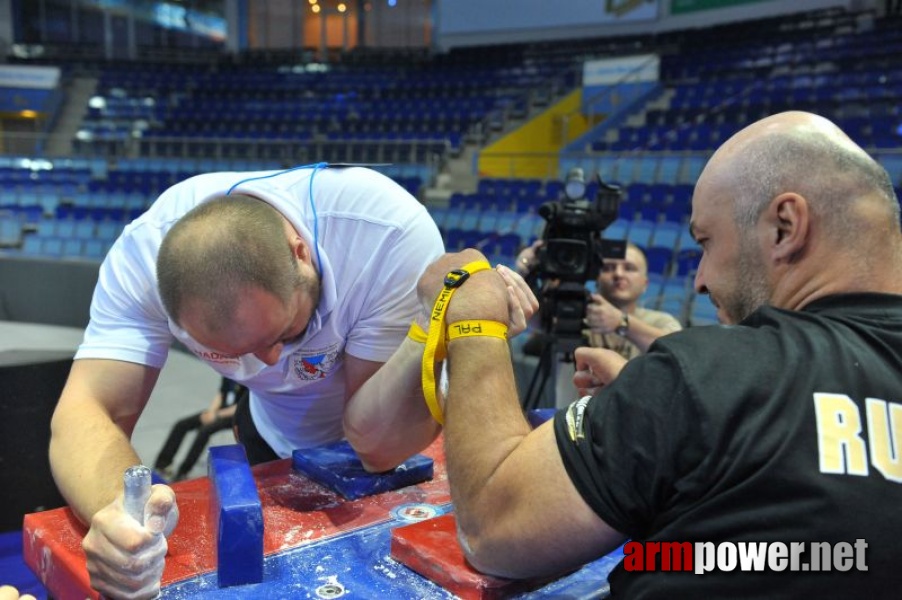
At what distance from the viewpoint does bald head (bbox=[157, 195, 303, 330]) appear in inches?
43.1

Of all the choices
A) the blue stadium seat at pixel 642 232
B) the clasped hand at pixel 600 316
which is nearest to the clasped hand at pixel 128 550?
the clasped hand at pixel 600 316

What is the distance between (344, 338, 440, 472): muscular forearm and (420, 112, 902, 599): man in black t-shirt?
0.76 feet

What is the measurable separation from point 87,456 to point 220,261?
17.3 inches

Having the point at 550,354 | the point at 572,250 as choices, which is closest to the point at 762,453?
the point at 572,250

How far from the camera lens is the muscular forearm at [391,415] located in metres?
1.23

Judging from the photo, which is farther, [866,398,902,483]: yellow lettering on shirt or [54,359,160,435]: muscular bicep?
[54,359,160,435]: muscular bicep

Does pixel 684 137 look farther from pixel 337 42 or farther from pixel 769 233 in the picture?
pixel 337 42

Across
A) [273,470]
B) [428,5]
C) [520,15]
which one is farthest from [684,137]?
[428,5]

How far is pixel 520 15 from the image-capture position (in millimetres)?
13891

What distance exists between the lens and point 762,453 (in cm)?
73

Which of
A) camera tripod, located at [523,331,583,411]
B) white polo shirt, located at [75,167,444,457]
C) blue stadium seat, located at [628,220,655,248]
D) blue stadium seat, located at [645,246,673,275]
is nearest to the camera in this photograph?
white polo shirt, located at [75,167,444,457]

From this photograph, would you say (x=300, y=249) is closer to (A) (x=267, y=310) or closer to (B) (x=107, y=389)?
(A) (x=267, y=310)

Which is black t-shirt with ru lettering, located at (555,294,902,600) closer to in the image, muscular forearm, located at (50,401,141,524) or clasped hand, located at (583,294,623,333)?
muscular forearm, located at (50,401,141,524)

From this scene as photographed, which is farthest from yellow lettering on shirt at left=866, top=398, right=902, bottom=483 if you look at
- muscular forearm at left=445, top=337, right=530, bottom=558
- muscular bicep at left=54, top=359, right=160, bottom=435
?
muscular bicep at left=54, top=359, right=160, bottom=435
